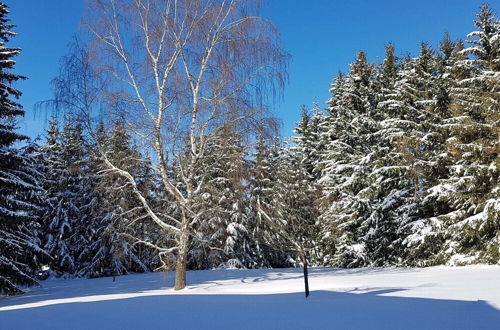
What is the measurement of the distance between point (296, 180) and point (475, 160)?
10.6 m

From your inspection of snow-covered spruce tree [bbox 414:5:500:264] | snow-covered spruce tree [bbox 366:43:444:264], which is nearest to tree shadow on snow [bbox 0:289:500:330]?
snow-covered spruce tree [bbox 414:5:500:264]

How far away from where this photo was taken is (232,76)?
37.8 ft

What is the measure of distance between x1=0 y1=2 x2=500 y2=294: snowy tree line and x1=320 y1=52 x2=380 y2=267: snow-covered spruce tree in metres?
0.08

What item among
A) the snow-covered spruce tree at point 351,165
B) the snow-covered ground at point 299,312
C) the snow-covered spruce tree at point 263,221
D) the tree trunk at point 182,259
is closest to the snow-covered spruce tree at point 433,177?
the snow-covered spruce tree at point 351,165

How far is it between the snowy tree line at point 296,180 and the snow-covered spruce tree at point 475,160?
0.18 ft

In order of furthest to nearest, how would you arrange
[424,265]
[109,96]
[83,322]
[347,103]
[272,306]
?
[347,103] → [424,265] → [109,96] → [272,306] → [83,322]

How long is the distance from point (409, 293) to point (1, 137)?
13.9 metres

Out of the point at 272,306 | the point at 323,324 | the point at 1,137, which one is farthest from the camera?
the point at 1,137

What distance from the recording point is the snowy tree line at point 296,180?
39.5 ft

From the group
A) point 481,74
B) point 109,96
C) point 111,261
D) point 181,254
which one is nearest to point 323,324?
point 181,254

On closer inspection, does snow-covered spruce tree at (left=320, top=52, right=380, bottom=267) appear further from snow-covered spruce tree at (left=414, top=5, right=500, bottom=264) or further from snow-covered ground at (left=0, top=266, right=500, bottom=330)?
snow-covered ground at (left=0, top=266, right=500, bottom=330)

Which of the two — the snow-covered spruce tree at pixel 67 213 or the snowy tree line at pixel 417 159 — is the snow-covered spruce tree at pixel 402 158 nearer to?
the snowy tree line at pixel 417 159

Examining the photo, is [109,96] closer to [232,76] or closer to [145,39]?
[145,39]

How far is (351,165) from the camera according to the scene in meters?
20.6
